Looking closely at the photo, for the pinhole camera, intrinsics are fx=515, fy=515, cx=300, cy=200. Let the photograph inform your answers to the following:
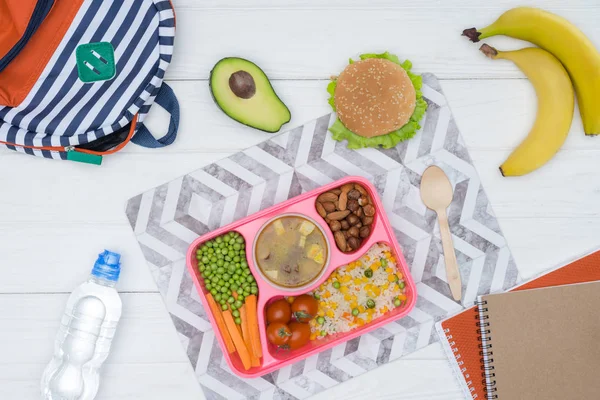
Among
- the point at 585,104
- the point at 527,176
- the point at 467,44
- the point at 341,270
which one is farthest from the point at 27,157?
the point at 585,104

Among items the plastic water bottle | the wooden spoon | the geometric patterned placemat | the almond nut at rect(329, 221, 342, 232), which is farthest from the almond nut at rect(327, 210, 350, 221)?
the plastic water bottle

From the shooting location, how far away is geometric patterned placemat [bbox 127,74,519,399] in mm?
1301

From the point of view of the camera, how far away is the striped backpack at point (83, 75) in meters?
1.16

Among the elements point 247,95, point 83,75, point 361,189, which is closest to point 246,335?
point 361,189

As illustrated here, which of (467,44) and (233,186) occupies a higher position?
(467,44)

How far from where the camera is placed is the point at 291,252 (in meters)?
1.20

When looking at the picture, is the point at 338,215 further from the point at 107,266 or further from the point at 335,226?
the point at 107,266

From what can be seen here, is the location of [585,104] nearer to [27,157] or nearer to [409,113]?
[409,113]

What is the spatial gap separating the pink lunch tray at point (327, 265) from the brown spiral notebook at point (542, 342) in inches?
10.9

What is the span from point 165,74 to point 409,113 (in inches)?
24.2

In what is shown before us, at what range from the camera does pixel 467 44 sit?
4.29 ft

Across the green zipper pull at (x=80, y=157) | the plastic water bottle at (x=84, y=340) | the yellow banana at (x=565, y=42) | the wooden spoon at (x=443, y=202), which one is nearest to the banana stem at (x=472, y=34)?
the yellow banana at (x=565, y=42)

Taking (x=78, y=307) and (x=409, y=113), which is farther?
(x=78, y=307)

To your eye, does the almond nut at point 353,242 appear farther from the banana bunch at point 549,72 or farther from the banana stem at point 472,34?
the banana stem at point 472,34
